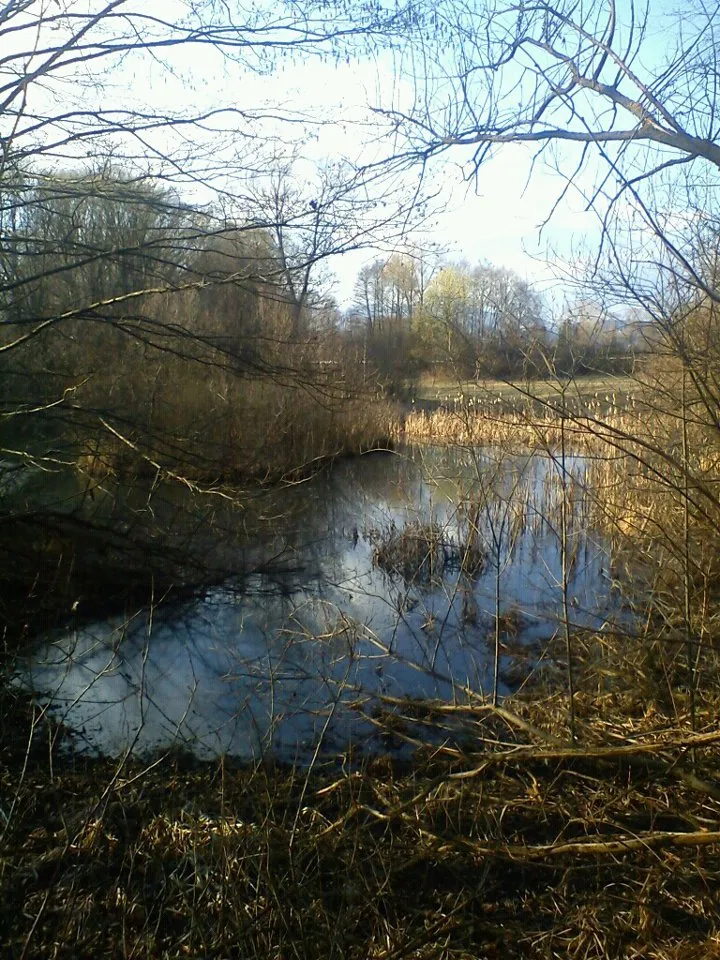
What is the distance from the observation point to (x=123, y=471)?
607cm

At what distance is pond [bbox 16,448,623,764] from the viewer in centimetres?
387

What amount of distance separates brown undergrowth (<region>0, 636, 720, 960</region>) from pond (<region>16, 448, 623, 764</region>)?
0.30 metres

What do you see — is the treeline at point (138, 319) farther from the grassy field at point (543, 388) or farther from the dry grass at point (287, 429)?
the grassy field at point (543, 388)

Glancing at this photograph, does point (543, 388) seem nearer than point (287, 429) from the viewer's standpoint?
Yes

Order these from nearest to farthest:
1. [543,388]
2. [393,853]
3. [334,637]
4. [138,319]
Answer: [393,853] < [543,388] < [138,319] < [334,637]

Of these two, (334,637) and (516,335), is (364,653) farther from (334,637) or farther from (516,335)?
(516,335)

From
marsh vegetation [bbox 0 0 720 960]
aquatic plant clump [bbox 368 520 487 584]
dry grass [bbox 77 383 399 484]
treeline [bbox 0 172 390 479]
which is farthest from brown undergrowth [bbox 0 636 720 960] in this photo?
dry grass [bbox 77 383 399 484]

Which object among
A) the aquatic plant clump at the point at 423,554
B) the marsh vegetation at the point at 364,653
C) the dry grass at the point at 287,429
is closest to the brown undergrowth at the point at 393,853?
the marsh vegetation at the point at 364,653

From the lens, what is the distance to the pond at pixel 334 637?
3865 mm

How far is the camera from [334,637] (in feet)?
16.2

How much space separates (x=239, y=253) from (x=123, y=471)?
6.79 feet

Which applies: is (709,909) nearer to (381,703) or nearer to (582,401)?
(582,401)

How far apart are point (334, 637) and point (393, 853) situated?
2.21m

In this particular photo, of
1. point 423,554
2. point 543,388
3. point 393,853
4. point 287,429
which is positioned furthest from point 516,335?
point 287,429
